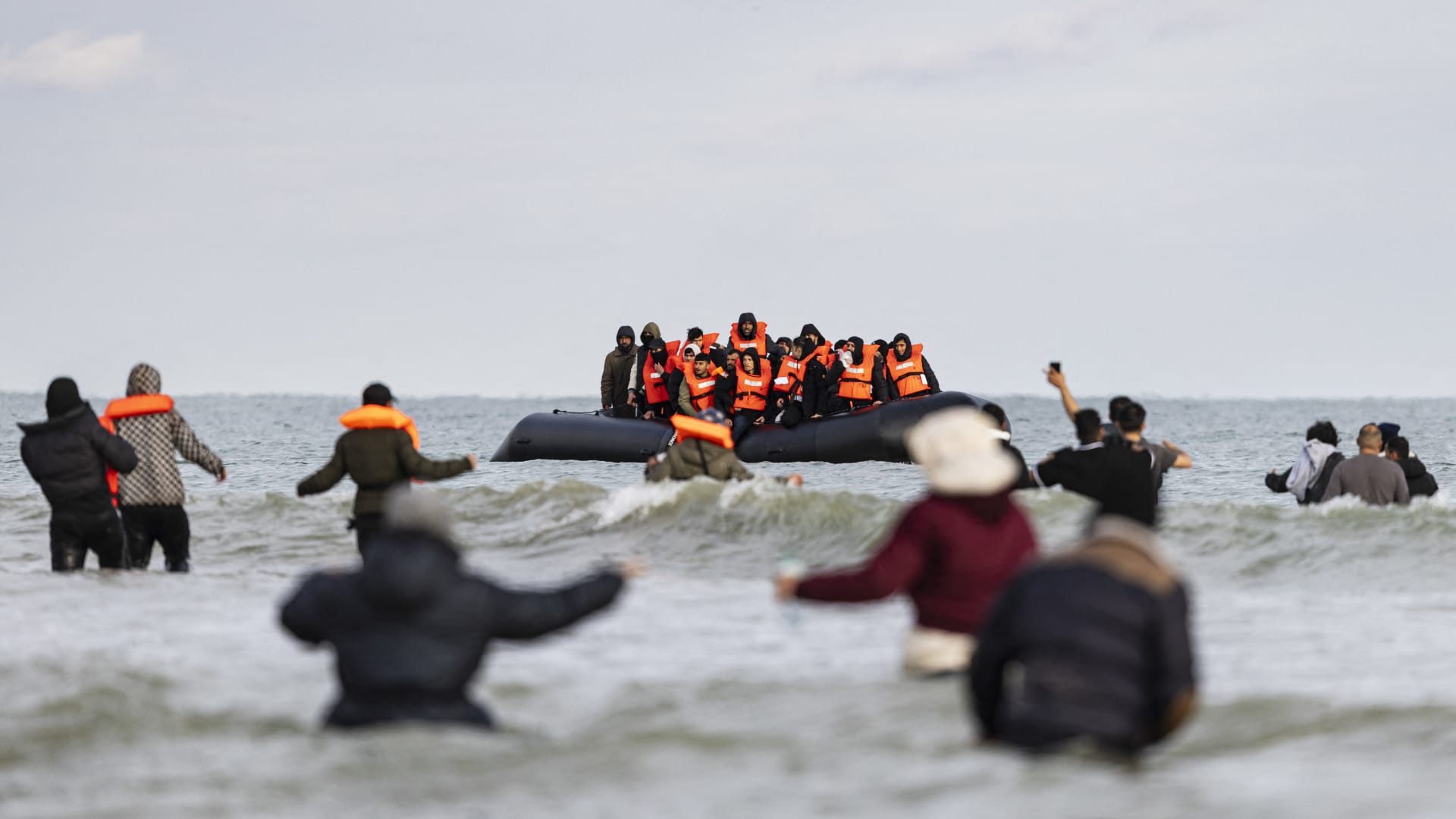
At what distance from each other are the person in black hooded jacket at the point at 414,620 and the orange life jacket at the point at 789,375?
17059 millimetres

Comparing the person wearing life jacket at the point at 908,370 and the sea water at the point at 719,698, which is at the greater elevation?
the person wearing life jacket at the point at 908,370

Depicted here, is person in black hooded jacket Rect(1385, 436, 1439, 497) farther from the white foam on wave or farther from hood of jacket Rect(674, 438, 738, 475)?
the white foam on wave

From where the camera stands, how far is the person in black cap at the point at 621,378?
870 inches

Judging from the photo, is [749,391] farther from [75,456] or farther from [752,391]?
[75,456]

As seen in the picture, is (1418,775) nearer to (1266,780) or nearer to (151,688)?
(1266,780)

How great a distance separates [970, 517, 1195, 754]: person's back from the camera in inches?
163

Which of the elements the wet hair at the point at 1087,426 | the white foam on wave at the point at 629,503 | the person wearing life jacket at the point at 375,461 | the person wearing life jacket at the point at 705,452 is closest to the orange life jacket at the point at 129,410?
the person wearing life jacket at the point at 375,461

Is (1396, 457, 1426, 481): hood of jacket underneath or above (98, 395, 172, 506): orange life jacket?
underneath

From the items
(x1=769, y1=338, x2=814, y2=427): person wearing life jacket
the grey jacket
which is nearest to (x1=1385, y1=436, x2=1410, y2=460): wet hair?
the grey jacket

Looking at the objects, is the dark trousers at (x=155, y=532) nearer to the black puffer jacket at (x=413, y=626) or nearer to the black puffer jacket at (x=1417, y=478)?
the black puffer jacket at (x=413, y=626)

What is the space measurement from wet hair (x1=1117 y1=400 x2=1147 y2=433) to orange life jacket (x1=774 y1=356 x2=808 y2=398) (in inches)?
465

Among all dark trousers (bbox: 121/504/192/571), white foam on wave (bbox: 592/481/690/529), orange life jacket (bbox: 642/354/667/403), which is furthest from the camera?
orange life jacket (bbox: 642/354/667/403)

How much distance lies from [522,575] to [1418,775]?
28.1 ft

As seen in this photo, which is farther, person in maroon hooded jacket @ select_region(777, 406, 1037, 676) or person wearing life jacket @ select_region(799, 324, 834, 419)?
person wearing life jacket @ select_region(799, 324, 834, 419)
